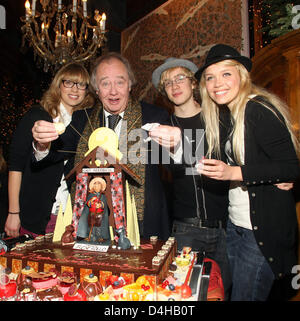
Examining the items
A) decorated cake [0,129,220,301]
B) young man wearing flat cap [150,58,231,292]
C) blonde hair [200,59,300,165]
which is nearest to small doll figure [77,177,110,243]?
decorated cake [0,129,220,301]

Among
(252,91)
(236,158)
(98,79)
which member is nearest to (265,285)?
(236,158)

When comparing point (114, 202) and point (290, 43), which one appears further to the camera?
point (290, 43)

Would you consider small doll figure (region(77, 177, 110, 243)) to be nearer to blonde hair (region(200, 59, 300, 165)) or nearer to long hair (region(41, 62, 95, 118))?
blonde hair (region(200, 59, 300, 165))

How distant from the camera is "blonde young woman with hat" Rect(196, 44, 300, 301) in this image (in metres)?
1.20

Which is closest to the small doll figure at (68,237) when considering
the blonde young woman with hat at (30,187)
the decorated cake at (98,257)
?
the decorated cake at (98,257)

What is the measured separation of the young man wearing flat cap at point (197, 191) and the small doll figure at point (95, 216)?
0.44 metres

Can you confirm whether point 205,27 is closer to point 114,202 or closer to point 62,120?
point 62,120

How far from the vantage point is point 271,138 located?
1218 mm

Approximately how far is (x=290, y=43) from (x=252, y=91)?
116 centimetres

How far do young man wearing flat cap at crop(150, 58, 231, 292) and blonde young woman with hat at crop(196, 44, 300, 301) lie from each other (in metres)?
0.22

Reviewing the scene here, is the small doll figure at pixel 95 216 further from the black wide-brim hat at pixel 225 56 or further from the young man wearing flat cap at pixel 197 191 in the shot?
the black wide-brim hat at pixel 225 56

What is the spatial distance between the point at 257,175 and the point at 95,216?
0.79m

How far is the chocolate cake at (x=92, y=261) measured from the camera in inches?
42.3

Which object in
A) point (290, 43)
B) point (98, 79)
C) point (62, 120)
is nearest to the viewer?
point (98, 79)
